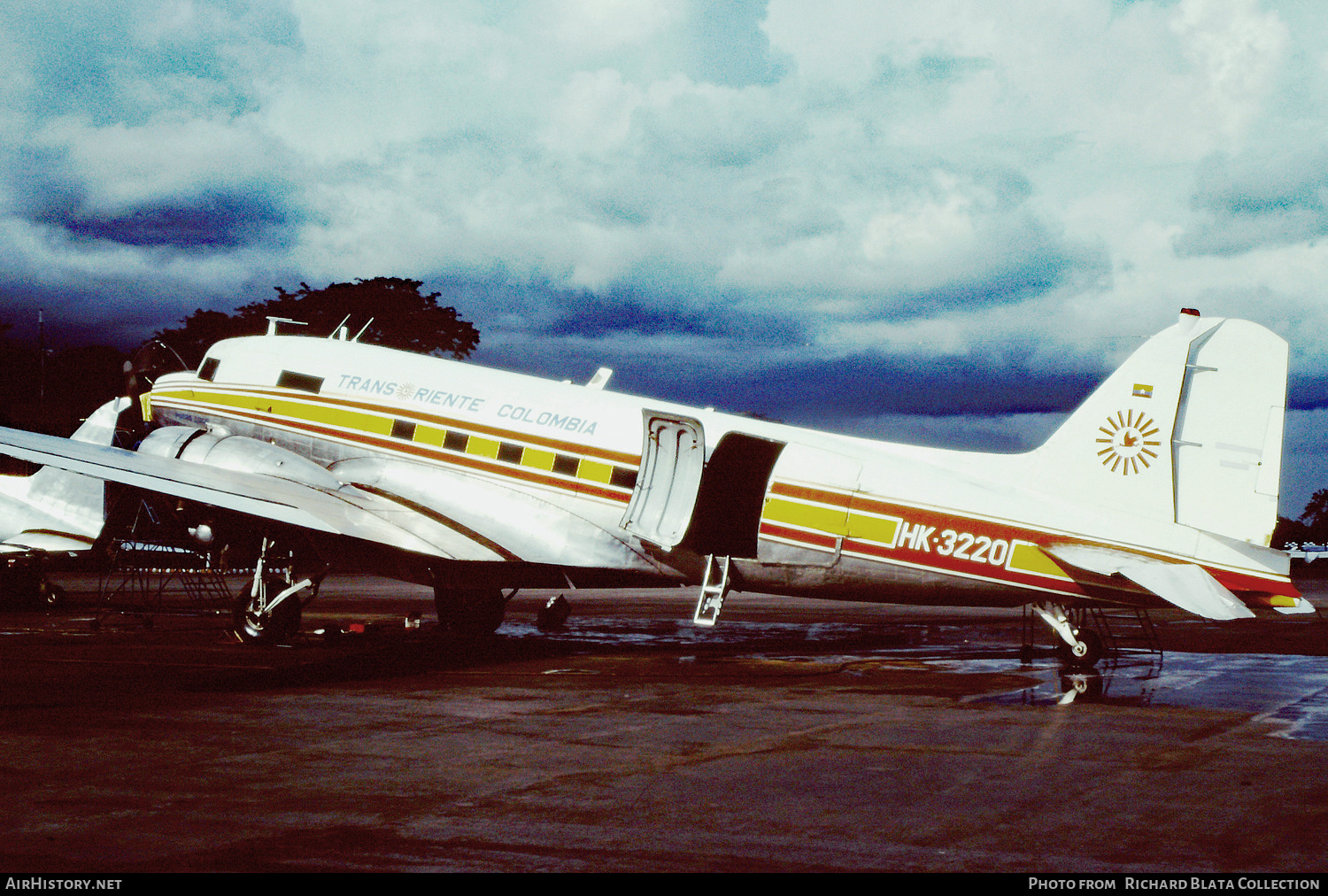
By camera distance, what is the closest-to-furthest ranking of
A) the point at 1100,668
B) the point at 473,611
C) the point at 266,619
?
1. the point at 1100,668
2. the point at 266,619
3. the point at 473,611

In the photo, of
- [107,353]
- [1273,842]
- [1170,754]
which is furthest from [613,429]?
[107,353]

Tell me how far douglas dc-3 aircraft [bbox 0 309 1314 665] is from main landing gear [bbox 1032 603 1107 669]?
37 mm

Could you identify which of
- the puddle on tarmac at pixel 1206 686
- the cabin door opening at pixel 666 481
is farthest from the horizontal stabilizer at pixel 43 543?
the puddle on tarmac at pixel 1206 686

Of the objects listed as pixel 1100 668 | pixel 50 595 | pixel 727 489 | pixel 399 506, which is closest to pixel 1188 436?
pixel 1100 668

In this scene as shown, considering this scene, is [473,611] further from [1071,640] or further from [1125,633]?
[1125,633]

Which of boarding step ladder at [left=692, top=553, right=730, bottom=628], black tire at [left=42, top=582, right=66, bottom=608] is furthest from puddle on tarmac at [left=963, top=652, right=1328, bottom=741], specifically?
black tire at [left=42, top=582, right=66, bottom=608]

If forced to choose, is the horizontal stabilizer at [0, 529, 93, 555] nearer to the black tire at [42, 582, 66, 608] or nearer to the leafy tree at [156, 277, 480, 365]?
the black tire at [42, 582, 66, 608]

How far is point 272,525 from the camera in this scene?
51.8ft

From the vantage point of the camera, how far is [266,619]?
16.7m

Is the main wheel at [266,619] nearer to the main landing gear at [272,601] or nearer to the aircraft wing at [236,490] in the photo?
the main landing gear at [272,601]

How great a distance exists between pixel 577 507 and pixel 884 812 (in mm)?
9336

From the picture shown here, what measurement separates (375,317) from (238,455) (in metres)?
43.8

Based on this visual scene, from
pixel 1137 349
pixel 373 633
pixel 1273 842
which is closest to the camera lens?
pixel 1273 842
